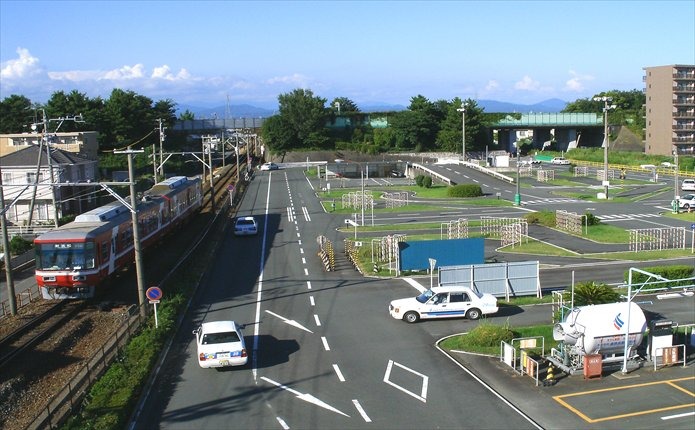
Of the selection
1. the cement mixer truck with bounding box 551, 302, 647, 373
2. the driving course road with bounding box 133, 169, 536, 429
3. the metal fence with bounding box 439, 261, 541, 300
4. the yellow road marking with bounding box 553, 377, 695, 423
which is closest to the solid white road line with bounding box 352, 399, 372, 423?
the driving course road with bounding box 133, 169, 536, 429

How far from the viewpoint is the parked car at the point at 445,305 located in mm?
27531

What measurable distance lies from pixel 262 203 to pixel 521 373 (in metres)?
53.0

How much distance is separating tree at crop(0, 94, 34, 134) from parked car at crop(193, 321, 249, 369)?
97.3 m

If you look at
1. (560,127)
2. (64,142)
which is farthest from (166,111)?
(560,127)

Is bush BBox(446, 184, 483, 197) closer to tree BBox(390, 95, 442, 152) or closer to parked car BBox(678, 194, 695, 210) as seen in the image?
parked car BBox(678, 194, 695, 210)

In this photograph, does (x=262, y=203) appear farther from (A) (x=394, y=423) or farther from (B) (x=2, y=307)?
(A) (x=394, y=423)

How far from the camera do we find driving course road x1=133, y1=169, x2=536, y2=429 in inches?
711

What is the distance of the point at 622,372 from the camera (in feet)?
70.2

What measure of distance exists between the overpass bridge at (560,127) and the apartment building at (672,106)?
19.7 metres

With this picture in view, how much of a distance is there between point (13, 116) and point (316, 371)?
102 meters

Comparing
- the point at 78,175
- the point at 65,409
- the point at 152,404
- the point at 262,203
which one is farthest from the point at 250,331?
the point at 78,175

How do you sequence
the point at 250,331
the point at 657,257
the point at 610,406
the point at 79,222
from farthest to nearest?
the point at 657,257 < the point at 79,222 < the point at 250,331 < the point at 610,406

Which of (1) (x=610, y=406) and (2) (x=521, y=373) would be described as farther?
(2) (x=521, y=373)

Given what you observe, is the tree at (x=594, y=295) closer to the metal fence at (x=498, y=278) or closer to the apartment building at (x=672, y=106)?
the metal fence at (x=498, y=278)
